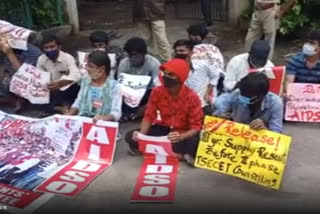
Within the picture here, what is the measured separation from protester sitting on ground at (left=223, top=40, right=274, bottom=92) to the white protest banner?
0.82 metres

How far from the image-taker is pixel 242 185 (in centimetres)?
460

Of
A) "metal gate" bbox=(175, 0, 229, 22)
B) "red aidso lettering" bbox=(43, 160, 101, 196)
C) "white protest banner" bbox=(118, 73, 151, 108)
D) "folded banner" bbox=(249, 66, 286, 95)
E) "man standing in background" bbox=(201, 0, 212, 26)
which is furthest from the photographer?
"metal gate" bbox=(175, 0, 229, 22)

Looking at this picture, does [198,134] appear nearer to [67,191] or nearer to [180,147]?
[180,147]

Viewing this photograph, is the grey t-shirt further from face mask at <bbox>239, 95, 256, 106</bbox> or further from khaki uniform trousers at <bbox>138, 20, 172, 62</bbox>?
face mask at <bbox>239, 95, 256, 106</bbox>

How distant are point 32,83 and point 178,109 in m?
1.91

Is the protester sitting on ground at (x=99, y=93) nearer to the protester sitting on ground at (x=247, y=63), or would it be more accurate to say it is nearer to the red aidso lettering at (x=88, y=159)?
the red aidso lettering at (x=88, y=159)

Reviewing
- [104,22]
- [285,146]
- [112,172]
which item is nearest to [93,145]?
[112,172]

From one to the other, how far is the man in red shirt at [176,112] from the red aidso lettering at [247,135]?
367 mm

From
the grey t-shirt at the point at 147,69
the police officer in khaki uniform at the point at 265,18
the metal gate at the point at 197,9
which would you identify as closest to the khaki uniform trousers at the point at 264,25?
the police officer in khaki uniform at the point at 265,18

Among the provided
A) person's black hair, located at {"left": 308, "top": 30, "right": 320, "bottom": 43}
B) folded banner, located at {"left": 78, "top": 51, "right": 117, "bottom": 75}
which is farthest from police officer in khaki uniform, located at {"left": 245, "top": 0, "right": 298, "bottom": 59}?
folded banner, located at {"left": 78, "top": 51, "right": 117, "bottom": 75}

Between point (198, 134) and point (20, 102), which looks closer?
point (198, 134)

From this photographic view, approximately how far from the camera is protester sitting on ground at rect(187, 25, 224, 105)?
5.70 m

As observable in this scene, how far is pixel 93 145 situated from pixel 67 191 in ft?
2.10

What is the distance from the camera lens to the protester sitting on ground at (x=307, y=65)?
223 inches
